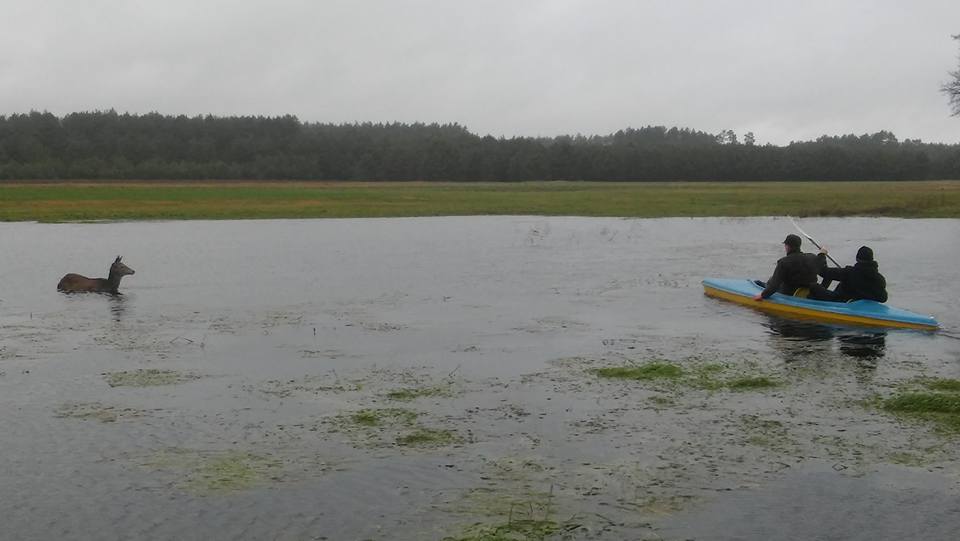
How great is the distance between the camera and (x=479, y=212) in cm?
6191

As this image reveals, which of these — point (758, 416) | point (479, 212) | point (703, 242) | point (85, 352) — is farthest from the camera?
point (479, 212)

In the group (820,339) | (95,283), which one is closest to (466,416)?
(820,339)

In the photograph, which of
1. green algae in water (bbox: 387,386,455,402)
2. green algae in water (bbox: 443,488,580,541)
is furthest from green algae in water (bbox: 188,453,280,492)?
green algae in water (bbox: 387,386,455,402)

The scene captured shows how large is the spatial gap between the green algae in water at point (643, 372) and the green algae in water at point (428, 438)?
3.52 meters

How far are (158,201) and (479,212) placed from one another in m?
23.9

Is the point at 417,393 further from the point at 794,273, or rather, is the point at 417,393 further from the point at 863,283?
the point at 794,273

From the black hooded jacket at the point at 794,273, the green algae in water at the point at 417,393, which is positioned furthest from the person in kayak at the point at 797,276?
the green algae in water at the point at 417,393

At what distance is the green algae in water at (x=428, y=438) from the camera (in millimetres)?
10289

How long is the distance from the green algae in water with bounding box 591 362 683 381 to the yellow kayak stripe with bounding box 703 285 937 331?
4913 mm

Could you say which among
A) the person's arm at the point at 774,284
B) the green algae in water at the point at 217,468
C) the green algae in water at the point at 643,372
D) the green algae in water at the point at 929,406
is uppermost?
the person's arm at the point at 774,284

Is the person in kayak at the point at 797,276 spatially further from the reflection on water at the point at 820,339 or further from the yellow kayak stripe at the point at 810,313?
the reflection on water at the point at 820,339

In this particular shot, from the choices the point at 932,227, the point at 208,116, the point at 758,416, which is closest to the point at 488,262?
the point at 758,416

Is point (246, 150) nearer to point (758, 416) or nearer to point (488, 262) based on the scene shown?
point (488, 262)

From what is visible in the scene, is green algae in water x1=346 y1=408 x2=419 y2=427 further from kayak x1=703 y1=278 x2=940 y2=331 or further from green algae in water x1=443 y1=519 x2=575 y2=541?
kayak x1=703 y1=278 x2=940 y2=331
